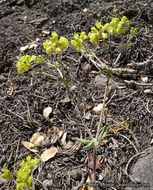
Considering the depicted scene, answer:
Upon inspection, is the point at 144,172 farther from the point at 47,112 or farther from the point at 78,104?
the point at 47,112

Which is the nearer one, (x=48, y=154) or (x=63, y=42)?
(x=63, y=42)

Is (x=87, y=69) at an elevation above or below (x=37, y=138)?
above

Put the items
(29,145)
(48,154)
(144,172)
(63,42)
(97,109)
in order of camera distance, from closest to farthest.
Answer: (63,42) → (144,172) → (48,154) → (29,145) → (97,109)

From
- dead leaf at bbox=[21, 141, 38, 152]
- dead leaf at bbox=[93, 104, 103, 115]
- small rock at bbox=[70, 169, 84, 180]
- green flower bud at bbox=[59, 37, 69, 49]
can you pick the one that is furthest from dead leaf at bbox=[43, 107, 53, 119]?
green flower bud at bbox=[59, 37, 69, 49]

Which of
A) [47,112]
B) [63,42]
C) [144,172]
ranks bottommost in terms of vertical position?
[144,172]

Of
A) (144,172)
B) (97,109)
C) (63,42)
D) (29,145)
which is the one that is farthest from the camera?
(97,109)

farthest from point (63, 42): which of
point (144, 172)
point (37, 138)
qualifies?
point (144, 172)

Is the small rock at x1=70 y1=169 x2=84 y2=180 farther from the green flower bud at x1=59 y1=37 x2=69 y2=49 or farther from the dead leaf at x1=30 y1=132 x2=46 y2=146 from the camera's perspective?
the green flower bud at x1=59 y1=37 x2=69 y2=49
